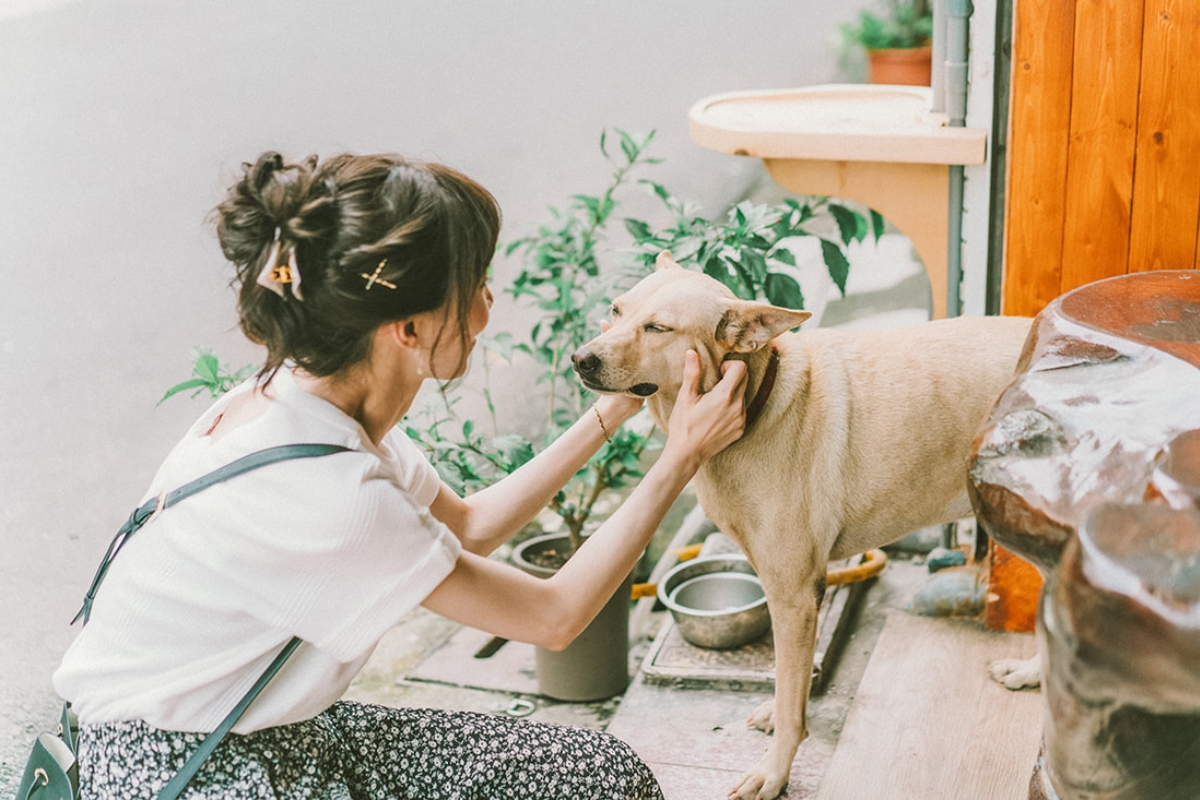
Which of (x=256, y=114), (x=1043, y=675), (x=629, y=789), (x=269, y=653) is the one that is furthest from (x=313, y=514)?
(x=256, y=114)

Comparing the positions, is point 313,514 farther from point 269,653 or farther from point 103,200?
point 103,200

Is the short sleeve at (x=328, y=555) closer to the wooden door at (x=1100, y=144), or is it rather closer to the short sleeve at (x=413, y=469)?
the short sleeve at (x=413, y=469)

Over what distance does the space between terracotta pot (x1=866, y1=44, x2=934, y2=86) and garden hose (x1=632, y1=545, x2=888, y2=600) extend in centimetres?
324

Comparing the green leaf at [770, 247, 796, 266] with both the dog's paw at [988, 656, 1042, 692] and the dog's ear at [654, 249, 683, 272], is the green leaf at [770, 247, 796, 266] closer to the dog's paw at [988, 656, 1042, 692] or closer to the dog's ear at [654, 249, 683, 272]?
the dog's ear at [654, 249, 683, 272]

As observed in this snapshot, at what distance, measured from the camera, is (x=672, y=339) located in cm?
199

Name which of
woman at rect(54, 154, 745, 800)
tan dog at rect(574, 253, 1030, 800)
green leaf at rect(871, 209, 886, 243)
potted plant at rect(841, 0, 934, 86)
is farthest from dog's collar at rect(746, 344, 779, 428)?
potted plant at rect(841, 0, 934, 86)

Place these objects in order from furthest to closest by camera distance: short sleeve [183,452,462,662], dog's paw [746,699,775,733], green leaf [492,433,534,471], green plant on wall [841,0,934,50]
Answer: green plant on wall [841,0,934,50] → green leaf [492,433,534,471] → dog's paw [746,699,775,733] → short sleeve [183,452,462,662]

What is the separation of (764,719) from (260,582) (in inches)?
61.3

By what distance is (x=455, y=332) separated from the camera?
→ 61.9 inches

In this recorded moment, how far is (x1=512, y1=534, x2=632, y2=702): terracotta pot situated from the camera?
2.96 metres

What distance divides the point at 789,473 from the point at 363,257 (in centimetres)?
105

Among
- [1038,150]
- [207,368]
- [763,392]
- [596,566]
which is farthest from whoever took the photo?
[207,368]

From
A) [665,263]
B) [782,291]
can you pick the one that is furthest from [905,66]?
[665,263]

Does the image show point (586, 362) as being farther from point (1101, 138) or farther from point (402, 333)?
point (1101, 138)
